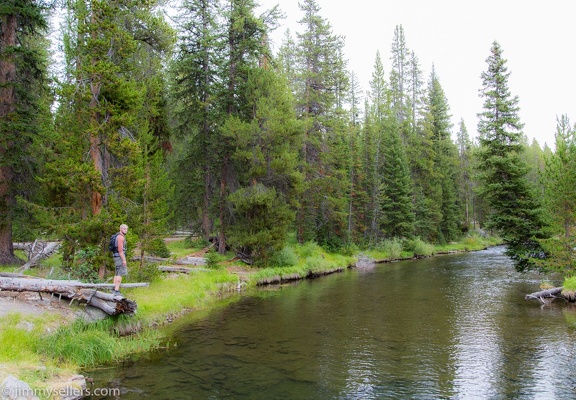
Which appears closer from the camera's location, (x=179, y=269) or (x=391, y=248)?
(x=179, y=269)

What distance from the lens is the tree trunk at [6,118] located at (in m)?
16.8

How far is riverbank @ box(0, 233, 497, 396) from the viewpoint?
8.61m

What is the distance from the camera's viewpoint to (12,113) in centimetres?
1656

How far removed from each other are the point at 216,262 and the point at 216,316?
24.4 feet

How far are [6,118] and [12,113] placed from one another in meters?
0.43

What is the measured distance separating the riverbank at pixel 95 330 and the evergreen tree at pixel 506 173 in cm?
1636

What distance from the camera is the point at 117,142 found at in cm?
1492

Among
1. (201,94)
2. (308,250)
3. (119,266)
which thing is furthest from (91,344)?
(308,250)

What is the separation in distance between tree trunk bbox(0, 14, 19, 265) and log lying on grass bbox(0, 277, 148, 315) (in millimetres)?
7176

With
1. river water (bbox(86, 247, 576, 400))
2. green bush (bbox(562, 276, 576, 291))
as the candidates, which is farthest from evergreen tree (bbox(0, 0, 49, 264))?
green bush (bbox(562, 276, 576, 291))

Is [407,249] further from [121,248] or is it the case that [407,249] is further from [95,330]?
[95,330]

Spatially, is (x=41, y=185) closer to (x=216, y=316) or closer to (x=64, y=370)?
(x=216, y=316)

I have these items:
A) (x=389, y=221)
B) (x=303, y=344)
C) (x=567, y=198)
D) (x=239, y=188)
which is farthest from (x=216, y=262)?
(x=389, y=221)

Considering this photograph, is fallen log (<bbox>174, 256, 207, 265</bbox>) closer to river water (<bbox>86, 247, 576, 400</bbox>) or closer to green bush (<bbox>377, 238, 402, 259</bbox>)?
river water (<bbox>86, 247, 576, 400</bbox>)
